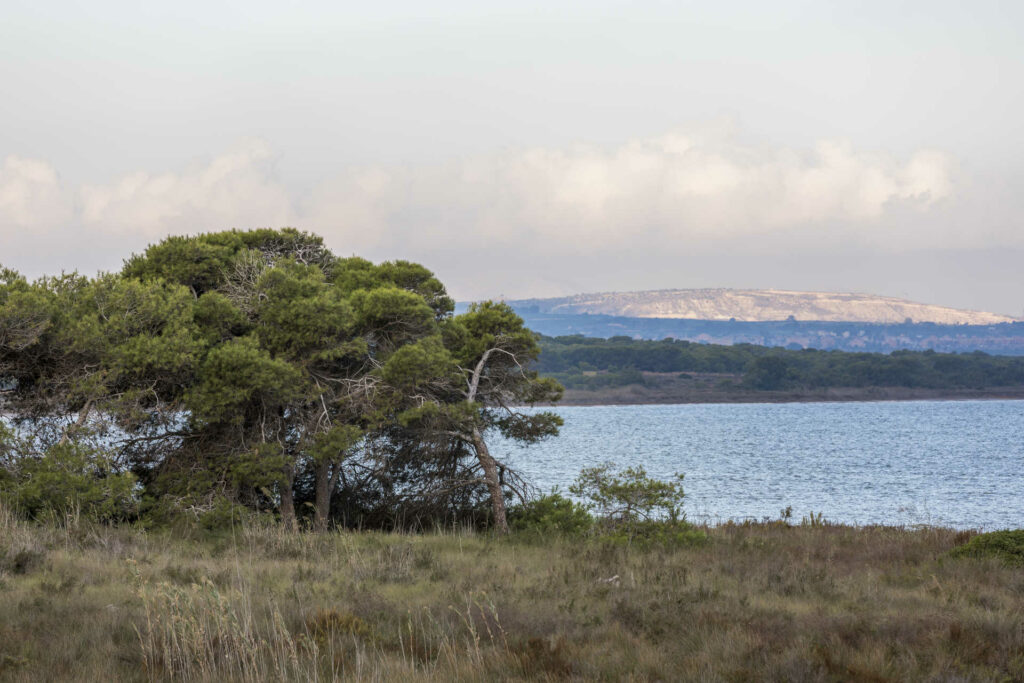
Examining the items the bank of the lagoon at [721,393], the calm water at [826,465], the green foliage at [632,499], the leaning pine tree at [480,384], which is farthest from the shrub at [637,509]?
the bank of the lagoon at [721,393]

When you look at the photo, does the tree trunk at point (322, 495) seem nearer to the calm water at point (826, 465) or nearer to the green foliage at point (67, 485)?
the green foliage at point (67, 485)

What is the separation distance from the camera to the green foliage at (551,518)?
1716cm

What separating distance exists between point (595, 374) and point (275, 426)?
131 metres

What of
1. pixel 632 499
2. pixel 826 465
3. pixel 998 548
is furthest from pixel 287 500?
pixel 826 465

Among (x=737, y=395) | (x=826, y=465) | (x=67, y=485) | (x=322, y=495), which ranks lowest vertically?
(x=826, y=465)

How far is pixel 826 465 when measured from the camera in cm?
5684

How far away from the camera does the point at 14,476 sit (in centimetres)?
1403

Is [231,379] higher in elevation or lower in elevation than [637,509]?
higher

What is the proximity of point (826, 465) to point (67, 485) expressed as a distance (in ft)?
174

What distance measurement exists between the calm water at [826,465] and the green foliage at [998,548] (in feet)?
42.1

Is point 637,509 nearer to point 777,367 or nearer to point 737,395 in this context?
point 737,395

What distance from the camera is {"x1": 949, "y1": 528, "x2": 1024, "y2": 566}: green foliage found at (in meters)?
12.1

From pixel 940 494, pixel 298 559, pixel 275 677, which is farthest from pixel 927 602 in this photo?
pixel 940 494

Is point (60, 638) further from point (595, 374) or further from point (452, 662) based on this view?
point (595, 374)
